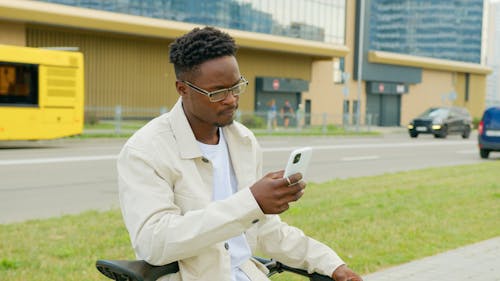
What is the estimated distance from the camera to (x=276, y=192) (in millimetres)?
2266

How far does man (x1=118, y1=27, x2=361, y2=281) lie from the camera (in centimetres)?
233

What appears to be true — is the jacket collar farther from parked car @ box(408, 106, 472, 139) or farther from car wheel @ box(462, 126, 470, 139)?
car wheel @ box(462, 126, 470, 139)

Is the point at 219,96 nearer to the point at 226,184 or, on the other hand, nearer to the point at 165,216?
the point at 226,184

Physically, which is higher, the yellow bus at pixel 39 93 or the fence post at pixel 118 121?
the yellow bus at pixel 39 93

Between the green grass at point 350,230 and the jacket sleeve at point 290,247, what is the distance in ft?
7.58

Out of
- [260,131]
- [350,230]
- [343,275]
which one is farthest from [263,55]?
[343,275]

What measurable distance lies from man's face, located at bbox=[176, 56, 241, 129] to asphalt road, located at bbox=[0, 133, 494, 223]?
6.10 meters

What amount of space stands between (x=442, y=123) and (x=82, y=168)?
84.3 feet

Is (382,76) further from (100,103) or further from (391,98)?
(100,103)

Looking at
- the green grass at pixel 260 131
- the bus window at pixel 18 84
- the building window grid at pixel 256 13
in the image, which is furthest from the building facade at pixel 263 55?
the bus window at pixel 18 84

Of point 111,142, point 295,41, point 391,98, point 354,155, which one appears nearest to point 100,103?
point 111,142

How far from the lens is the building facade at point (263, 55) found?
1320 inches

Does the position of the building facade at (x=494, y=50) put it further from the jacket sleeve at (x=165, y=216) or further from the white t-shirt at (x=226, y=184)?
the jacket sleeve at (x=165, y=216)

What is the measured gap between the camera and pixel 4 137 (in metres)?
19.6
